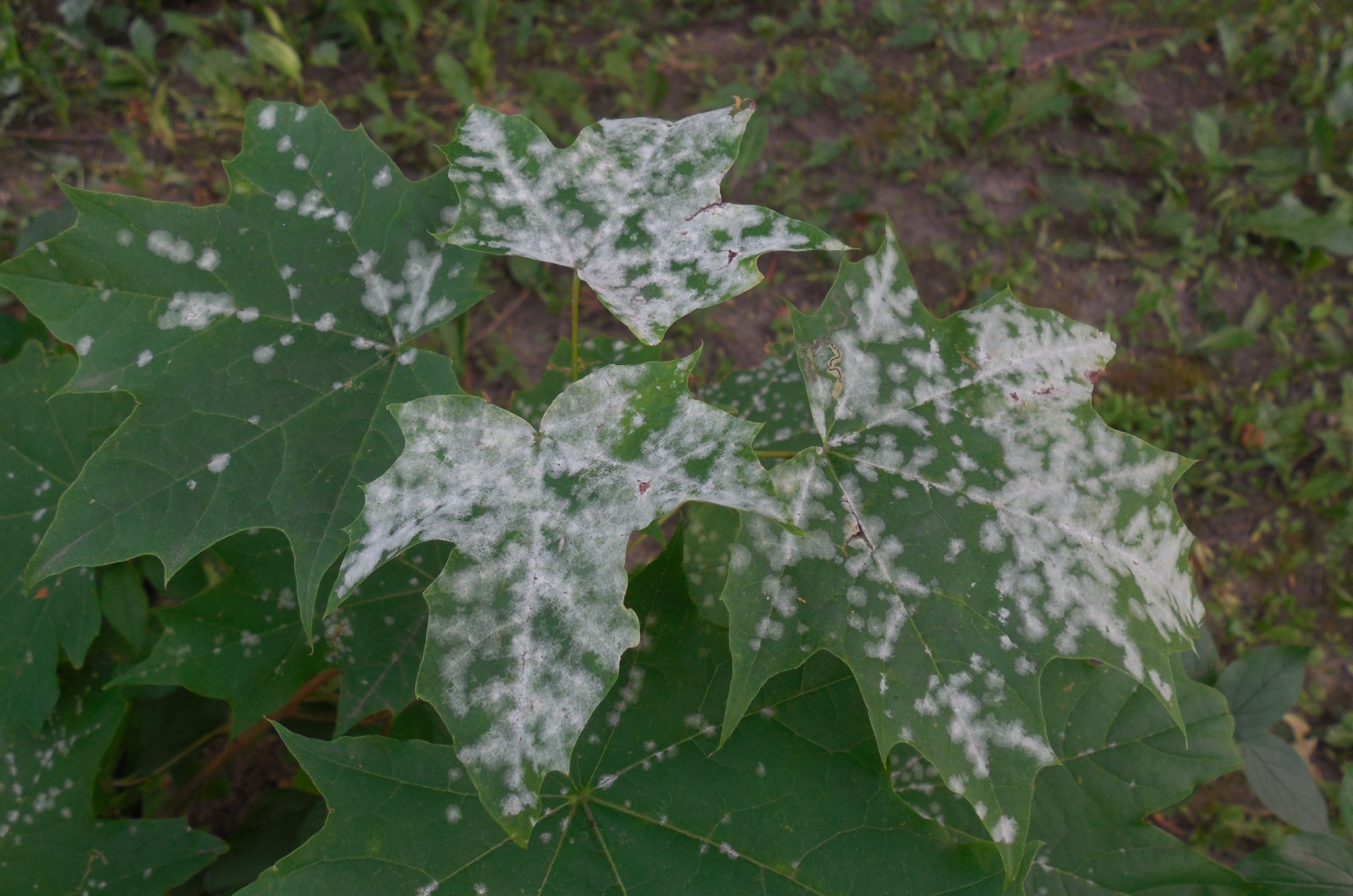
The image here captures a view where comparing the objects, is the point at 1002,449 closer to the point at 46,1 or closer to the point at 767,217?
the point at 767,217

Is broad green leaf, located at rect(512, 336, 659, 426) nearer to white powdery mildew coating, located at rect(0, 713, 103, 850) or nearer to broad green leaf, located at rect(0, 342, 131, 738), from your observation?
broad green leaf, located at rect(0, 342, 131, 738)

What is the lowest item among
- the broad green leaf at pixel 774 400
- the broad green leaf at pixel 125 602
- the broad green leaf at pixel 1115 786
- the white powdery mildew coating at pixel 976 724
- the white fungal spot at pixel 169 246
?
the broad green leaf at pixel 125 602

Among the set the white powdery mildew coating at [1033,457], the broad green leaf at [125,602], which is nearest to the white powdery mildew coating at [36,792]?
the broad green leaf at [125,602]

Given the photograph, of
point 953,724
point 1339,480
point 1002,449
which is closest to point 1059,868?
point 953,724

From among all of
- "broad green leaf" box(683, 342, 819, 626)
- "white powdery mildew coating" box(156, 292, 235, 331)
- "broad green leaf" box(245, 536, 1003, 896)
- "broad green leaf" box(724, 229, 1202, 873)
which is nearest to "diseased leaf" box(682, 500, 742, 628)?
"broad green leaf" box(683, 342, 819, 626)

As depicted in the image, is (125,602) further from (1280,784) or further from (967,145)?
(967,145)

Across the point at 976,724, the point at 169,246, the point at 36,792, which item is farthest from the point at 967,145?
the point at 36,792

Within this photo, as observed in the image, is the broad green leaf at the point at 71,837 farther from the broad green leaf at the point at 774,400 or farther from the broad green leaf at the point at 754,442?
the broad green leaf at the point at 774,400
